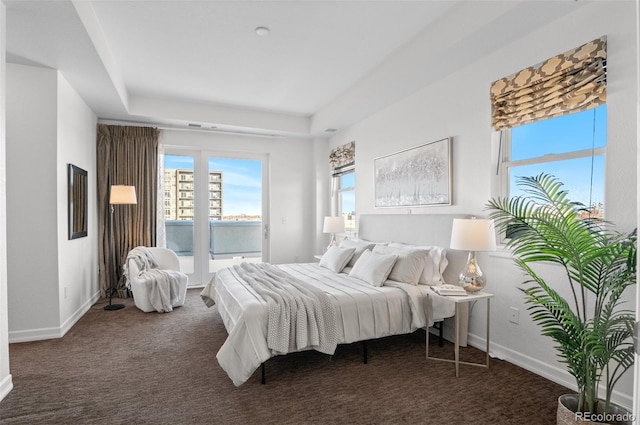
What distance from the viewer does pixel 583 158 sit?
252 centimetres

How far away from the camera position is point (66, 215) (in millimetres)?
3713

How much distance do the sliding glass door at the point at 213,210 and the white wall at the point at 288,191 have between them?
0.19 metres

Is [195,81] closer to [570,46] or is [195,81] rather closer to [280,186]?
[280,186]

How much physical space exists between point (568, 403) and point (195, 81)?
4727 mm

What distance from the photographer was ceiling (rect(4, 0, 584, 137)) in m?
2.78

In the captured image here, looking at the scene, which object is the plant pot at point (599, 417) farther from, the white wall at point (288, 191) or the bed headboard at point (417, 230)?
the white wall at point (288, 191)

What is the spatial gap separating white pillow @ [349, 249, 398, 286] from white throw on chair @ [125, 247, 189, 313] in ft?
8.08

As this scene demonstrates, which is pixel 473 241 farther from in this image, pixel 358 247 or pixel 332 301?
pixel 358 247

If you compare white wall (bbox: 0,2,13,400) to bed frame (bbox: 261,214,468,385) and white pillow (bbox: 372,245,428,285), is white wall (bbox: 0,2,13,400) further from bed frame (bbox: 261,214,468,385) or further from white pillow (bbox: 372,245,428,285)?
white pillow (bbox: 372,245,428,285)

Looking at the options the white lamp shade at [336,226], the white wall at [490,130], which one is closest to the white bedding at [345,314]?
the white wall at [490,130]

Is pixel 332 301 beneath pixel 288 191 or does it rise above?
beneath

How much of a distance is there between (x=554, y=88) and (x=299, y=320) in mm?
2603

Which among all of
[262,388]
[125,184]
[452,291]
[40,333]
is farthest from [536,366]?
[125,184]

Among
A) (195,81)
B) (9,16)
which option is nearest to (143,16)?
(9,16)
